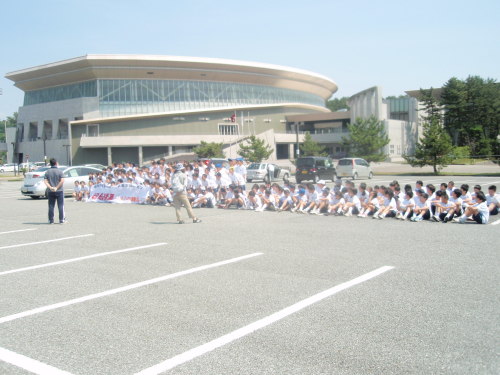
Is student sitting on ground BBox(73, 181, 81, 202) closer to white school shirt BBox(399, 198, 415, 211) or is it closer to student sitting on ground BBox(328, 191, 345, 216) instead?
student sitting on ground BBox(328, 191, 345, 216)

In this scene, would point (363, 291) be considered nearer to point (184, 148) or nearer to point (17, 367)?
point (17, 367)

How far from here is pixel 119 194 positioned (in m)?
20.2

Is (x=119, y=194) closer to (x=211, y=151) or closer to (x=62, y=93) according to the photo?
(x=211, y=151)

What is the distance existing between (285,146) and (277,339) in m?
70.9

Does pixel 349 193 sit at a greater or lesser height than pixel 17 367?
greater

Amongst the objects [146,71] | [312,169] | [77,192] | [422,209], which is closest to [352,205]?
[422,209]

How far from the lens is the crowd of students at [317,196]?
12094mm

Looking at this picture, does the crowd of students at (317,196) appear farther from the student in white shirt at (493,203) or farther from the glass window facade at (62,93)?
the glass window facade at (62,93)

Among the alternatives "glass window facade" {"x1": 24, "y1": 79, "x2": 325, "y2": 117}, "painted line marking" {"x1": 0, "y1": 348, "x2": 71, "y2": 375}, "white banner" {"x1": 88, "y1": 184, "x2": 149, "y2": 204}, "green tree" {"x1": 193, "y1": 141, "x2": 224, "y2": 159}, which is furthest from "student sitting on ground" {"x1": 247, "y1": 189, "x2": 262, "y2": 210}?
"glass window facade" {"x1": 24, "y1": 79, "x2": 325, "y2": 117}

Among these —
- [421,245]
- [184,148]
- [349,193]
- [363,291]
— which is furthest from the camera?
[184,148]

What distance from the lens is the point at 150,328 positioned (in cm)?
481

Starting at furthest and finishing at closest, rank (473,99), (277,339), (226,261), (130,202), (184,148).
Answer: (184,148)
(473,99)
(130,202)
(226,261)
(277,339)

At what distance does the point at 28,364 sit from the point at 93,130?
64.9 m

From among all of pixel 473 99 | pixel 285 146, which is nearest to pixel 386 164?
pixel 473 99
